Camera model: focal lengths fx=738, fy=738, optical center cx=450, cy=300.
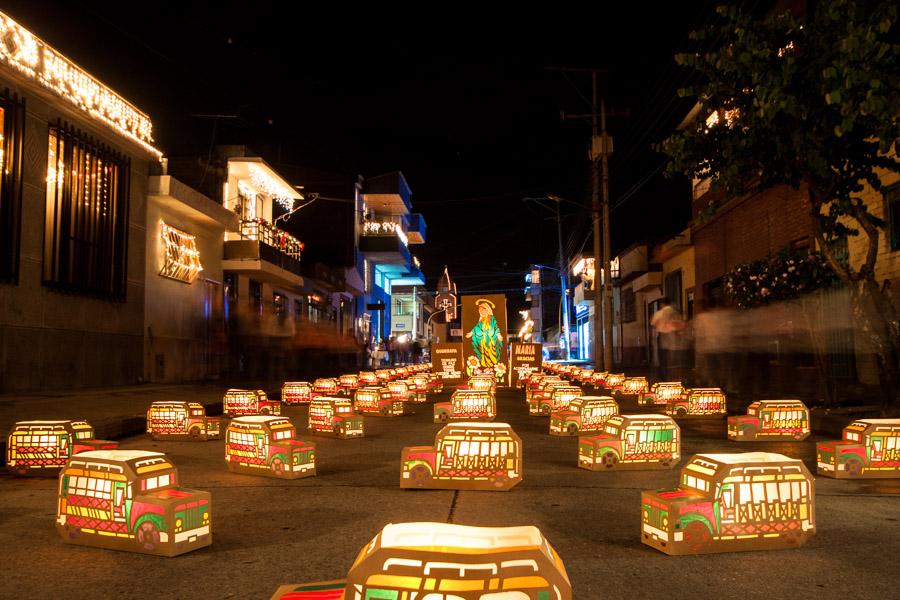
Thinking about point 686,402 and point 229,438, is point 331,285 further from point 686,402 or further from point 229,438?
point 229,438

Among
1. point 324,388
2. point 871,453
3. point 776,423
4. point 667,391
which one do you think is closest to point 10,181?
point 324,388

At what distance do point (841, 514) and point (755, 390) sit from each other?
14.8 metres

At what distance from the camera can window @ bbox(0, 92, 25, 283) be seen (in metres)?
17.5

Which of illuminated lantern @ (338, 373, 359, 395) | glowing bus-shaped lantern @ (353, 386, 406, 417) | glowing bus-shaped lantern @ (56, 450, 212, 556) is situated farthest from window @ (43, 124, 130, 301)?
glowing bus-shaped lantern @ (56, 450, 212, 556)

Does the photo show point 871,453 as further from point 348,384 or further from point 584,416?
point 348,384

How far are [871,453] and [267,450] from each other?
7.61 metres

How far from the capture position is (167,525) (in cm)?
575

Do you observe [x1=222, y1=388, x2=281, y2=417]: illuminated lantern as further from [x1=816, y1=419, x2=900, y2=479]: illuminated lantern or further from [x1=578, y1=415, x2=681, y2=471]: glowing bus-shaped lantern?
[x1=816, y1=419, x2=900, y2=479]: illuminated lantern

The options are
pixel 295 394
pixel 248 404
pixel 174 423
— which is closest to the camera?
pixel 174 423

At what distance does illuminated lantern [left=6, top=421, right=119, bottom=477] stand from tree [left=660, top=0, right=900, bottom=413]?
10.2m

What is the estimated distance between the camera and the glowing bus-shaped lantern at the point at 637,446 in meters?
9.93

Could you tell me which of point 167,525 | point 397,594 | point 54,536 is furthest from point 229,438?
point 397,594

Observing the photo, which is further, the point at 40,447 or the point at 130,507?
the point at 40,447

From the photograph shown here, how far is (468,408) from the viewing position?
637 inches
